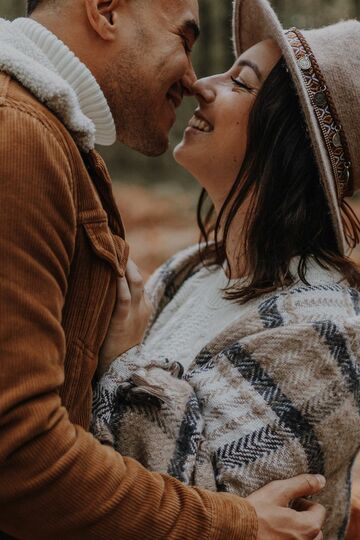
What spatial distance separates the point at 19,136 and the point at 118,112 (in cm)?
59

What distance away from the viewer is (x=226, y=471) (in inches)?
62.7

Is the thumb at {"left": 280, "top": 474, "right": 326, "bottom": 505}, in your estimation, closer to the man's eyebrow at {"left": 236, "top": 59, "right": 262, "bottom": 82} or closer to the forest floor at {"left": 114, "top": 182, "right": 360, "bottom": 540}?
the man's eyebrow at {"left": 236, "top": 59, "right": 262, "bottom": 82}

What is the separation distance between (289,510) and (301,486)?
79 mm

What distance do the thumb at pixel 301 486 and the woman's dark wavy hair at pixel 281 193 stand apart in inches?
20.7

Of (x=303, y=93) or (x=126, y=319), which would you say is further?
(x=303, y=93)

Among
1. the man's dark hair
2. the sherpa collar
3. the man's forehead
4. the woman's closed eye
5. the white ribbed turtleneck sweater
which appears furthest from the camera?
the woman's closed eye

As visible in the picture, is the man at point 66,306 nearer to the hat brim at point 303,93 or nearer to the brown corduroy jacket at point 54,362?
the brown corduroy jacket at point 54,362

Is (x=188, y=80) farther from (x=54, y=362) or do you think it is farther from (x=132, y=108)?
(x=54, y=362)

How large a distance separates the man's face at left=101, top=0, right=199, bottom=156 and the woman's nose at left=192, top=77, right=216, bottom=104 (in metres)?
0.21

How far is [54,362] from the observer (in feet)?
3.81

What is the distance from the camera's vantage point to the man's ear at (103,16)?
1.57 metres

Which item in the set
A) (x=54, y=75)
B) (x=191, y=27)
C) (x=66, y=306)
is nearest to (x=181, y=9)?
(x=191, y=27)

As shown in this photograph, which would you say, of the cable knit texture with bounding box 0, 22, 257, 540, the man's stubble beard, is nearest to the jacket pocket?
the cable knit texture with bounding box 0, 22, 257, 540

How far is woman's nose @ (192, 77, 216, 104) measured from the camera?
2107 mm
